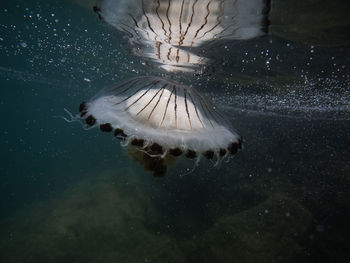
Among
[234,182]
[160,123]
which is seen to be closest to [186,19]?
[160,123]

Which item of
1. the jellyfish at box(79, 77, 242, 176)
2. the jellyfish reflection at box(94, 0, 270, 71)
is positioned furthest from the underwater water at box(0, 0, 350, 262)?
the jellyfish at box(79, 77, 242, 176)

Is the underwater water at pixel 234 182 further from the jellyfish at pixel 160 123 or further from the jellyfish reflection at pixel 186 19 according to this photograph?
the jellyfish at pixel 160 123

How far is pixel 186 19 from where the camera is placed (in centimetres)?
412

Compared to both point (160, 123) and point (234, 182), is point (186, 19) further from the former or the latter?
point (234, 182)

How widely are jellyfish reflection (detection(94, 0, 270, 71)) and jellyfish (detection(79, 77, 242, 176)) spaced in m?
2.00

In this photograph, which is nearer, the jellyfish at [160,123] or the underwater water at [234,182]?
the jellyfish at [160,123]

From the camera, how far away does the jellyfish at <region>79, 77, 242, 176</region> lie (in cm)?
172

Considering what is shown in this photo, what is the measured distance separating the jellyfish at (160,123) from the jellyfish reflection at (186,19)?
1999mm

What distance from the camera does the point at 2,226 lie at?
433 inches

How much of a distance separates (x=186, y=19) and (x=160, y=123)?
3060mm

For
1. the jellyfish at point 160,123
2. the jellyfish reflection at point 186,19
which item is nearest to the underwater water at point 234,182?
the jellyfish reflection at point 186,19

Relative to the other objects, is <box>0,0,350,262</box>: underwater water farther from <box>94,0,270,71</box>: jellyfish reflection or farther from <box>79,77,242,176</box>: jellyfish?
<box>79,77,242,176</box>: jellyfish

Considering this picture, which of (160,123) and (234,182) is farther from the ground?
(160,123)

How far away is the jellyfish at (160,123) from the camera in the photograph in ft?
5.63
